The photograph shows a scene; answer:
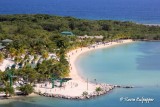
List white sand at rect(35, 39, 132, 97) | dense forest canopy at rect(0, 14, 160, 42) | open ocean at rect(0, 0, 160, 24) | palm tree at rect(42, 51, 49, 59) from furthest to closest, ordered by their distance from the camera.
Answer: open ocean at rect(0, 0, 160, 24) → dense forest canopy at rect(0, 14, 160, 42) → palm tree at rect(42, 51, 49, 59) → white sand at rect(35, 39, 132, 97)

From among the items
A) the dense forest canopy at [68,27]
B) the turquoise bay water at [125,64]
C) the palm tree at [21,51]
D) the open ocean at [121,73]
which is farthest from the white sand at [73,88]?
the dense forest canopy at [68,27]

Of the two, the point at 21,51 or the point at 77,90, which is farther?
the point at 21,51

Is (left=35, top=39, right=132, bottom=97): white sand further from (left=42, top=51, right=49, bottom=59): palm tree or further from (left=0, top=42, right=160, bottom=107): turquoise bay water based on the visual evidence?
(left=42, top=51, right=49, bottom=59): palm tree

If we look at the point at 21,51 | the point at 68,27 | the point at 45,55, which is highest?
the point at 68,27

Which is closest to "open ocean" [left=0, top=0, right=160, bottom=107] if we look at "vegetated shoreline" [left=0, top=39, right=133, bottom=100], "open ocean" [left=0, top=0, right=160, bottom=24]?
"vegetated shoreline" [left=0, top=39, right=133, bottom=100]

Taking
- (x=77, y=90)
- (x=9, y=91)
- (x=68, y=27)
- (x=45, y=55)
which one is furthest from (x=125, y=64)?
(x=68, y=27)

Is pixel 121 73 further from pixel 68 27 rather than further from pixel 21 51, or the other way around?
pixel 68 27

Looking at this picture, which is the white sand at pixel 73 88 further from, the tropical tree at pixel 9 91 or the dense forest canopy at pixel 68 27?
the dense forest canopy at pixel 68 27

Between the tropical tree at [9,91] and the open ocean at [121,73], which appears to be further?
the tropical tree at [9,91]
